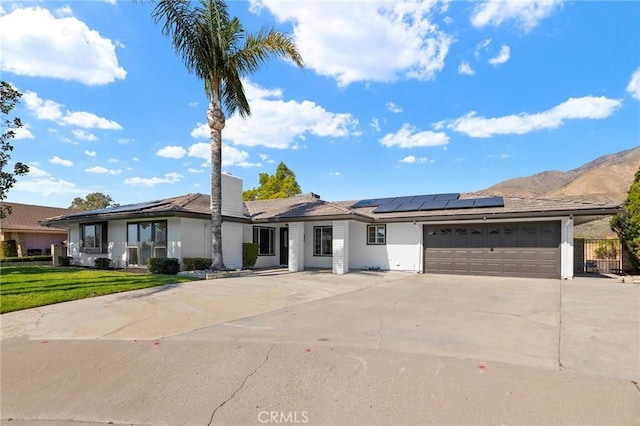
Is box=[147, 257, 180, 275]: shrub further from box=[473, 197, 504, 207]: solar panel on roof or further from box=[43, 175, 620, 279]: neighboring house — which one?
box=[473, 197, 504, 207]: solar panel on roof

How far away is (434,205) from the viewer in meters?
16.4

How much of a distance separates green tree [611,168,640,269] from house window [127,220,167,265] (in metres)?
20.0

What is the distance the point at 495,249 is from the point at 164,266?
14045 mm

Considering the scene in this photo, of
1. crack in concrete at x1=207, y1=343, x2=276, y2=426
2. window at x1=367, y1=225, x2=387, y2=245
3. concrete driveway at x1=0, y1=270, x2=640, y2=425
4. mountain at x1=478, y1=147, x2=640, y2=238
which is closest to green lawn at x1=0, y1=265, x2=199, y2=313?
concrete driveway at x1=0, y1=270, x2=640, y2=425

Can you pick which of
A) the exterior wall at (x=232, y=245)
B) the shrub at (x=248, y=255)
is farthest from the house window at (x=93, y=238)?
the shrub at (x=248, y=255)

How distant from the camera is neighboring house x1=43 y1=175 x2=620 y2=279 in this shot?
13.6m

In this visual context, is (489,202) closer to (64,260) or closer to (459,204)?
(459,204)

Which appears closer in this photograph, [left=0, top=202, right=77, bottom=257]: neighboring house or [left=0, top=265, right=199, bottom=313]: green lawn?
[left=0, top=265, right=199, bottom=313]: green lawn

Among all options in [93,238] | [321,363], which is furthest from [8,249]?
[321,363]

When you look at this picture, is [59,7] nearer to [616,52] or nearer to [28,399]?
[28,399]

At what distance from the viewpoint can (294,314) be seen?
711 centimetres

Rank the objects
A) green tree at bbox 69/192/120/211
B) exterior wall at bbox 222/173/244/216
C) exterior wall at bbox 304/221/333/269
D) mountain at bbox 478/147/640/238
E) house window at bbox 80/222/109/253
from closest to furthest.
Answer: exterior wall at bbox 222/173/244/216 < house window at bbox 80/222/109/253 < exterior wall at bbox 304/221/333/269 < mountain at bbox 478/147/640/238 < green tree at bbox 69/192/120/211

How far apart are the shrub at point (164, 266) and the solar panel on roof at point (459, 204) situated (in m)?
12.4

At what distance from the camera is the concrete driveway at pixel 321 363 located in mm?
3186
